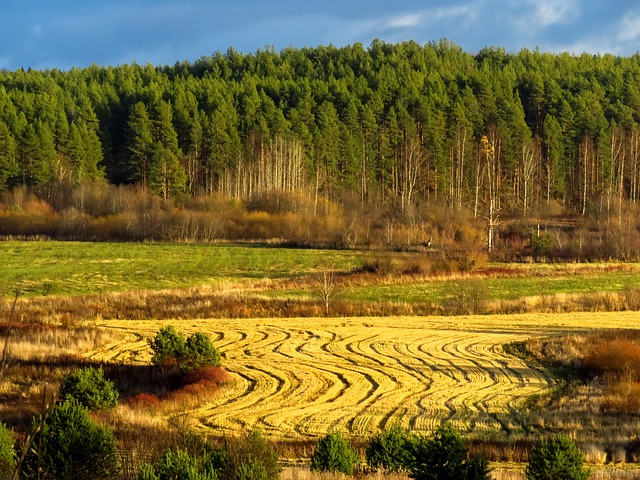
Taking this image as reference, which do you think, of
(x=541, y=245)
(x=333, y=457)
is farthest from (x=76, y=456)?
(x=541, y=245)

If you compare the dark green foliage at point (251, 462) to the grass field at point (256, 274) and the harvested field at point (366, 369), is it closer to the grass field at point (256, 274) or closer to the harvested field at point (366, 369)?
the harvested field at point (366, 369)

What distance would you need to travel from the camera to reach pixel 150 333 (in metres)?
33.9

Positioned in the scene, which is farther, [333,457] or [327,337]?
[327,337]

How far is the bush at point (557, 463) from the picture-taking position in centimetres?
1209

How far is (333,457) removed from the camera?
1301 cm

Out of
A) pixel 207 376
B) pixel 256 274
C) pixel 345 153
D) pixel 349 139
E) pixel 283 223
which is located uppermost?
pixel 349 139

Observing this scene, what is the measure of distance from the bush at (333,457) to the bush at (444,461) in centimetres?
113

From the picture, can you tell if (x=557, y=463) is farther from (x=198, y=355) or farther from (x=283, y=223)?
(x=283, y=223)

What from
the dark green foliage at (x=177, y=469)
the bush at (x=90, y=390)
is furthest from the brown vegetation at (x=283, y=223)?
the dark green foliage at (x=177, y=469)

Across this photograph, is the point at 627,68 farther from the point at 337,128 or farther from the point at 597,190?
the point at 337,128

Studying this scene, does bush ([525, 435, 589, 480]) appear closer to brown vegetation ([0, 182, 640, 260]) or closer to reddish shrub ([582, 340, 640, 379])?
reddish shrub ([582, 340, 640, 379])

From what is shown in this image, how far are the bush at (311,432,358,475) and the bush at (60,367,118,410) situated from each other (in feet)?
26.1

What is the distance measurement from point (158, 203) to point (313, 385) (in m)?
71.1

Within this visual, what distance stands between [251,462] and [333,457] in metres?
2.12
